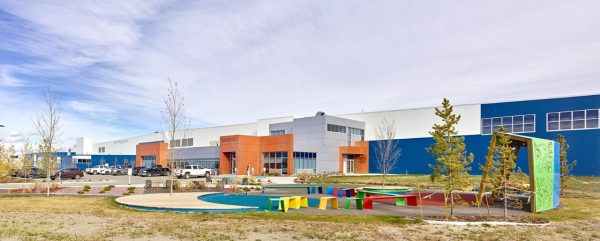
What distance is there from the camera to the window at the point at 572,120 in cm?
4500

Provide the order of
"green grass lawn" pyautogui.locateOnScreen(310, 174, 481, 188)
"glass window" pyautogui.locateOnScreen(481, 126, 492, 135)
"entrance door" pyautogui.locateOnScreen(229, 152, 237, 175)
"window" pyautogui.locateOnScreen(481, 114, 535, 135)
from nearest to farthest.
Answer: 1. "green grass lawn" pyautogui.locateOnScreen(310, 174, 481, 188)
2. "window" pyautogui.locateOnScreen(481, 114, 535, 135)
3. "glass window" pyautogui.locateOnScreen(481, 126, 492, 135)
4. "entrance door" pyautogui.locateOnScreen(229, 152, 237, 175)

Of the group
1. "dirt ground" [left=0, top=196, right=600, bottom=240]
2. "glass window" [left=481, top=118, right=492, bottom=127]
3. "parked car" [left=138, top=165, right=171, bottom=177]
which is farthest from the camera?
"parked car" [left=138, top=165, right=171, bottom=177]

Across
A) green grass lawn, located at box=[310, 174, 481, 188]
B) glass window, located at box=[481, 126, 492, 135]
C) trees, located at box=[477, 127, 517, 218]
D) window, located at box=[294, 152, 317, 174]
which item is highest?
glass window, located at box=[481, 126, 492, 135]

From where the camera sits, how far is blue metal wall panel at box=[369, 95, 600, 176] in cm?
4497

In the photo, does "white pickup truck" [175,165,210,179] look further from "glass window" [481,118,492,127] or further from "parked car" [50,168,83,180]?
"glass window" [481,118,492,127]

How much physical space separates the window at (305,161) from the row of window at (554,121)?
20.8m

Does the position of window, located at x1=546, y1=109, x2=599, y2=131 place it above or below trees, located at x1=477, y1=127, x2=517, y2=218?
above

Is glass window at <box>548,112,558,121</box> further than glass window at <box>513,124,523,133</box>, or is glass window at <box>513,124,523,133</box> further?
glass window at <box>513,124,523,133</box>

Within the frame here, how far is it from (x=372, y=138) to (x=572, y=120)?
85.2ft

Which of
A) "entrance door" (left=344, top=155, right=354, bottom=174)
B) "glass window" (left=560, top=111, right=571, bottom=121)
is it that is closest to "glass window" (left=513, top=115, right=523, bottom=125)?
"glass window" (left=560, top=111, right=571, bottom=121)

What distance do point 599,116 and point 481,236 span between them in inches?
1660

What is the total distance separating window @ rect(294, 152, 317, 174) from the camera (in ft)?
186

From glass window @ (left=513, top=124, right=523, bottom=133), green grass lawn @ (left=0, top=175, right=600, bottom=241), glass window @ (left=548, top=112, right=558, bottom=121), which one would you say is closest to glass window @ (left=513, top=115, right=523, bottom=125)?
glass window @ (left=513, top=124, right=523, bottom=133)

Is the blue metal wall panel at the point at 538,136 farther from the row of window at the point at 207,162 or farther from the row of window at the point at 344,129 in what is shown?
the row of window at the point at 207,162
